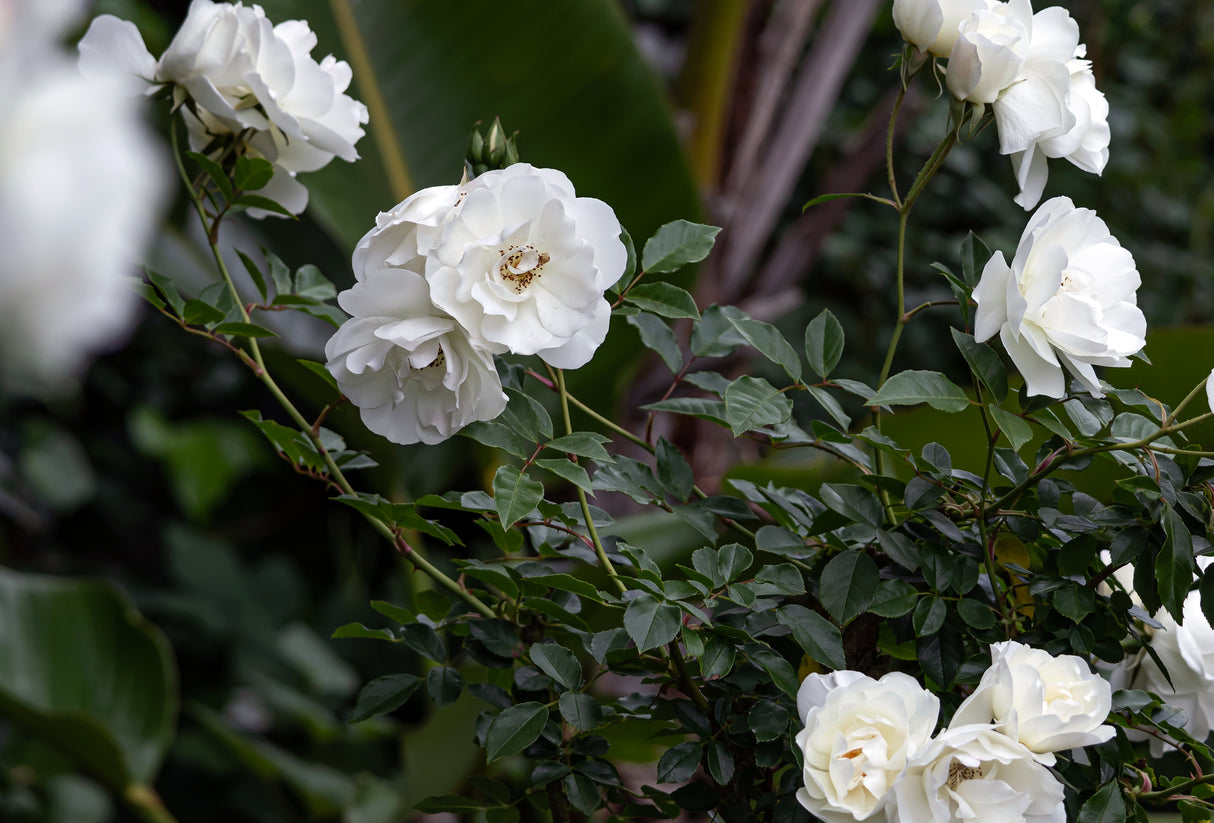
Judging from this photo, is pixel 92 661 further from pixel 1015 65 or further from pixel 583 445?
pixel 1015 65

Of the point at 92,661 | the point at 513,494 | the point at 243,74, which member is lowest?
the point at 92,661

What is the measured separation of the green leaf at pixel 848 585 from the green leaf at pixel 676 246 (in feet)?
0.41

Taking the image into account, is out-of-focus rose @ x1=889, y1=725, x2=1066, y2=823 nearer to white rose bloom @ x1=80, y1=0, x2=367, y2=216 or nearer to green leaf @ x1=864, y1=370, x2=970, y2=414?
green leaf @ x1=864, y1=370, x2=970, y2=414

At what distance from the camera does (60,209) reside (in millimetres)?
114

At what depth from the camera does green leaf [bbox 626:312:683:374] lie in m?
0.43

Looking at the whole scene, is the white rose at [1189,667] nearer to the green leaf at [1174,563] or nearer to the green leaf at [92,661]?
the green leaf at [1174,563]

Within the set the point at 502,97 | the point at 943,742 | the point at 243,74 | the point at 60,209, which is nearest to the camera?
the point at 60,209

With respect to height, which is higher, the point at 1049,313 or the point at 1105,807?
the point at 1049,313

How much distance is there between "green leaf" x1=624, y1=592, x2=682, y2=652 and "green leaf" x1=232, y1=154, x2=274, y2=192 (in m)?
0.22

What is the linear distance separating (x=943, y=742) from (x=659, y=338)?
0.66ft

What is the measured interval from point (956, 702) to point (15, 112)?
0.36 m

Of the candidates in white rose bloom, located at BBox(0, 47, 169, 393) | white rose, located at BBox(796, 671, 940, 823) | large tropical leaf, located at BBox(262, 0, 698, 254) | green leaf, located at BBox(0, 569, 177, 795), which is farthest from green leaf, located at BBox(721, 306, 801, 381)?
green leaf, located at BBox(0, 569, 177, 795)

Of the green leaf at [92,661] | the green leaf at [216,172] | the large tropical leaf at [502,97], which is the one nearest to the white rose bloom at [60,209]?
the green leaf at [216,172]

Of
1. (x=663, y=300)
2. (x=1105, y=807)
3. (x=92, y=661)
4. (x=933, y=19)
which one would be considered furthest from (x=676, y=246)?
(x=92, y=661)
